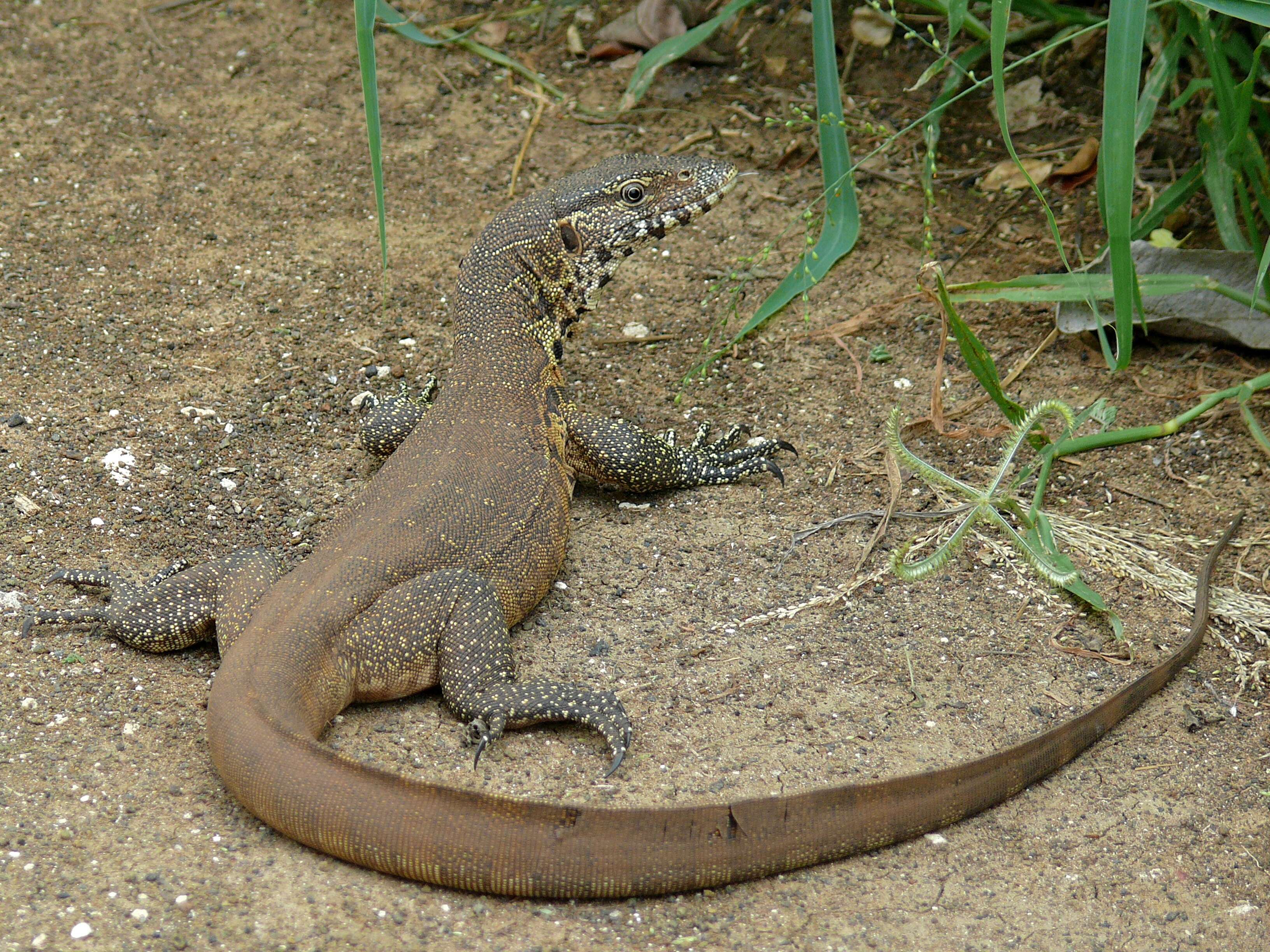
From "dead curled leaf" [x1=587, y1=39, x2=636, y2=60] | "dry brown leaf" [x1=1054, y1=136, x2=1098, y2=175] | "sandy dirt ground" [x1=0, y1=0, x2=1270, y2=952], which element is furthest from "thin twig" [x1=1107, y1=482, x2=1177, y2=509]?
"dead curled leaf" [x1=587, y1=39, x2=636, y2=60]

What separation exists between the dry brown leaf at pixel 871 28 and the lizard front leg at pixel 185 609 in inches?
213

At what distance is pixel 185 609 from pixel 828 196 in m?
3.44

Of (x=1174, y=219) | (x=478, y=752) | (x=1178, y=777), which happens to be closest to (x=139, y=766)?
(x=478, y=752)

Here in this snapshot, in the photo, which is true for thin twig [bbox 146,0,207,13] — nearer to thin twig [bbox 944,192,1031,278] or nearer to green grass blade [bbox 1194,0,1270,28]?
thin twig [bbox 944,192,1031,278]

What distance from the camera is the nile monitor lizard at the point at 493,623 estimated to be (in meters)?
3.46

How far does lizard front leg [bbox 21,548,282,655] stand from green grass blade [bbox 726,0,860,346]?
248 centimetres

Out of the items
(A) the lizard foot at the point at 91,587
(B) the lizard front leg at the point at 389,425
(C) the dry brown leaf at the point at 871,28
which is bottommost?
(B) the lizard front leg at the point at 389,425

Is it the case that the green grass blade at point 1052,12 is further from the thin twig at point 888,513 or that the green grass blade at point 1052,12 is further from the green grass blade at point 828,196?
the thin twig at point 888,513

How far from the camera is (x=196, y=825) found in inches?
145

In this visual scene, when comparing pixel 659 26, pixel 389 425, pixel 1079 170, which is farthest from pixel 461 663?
pixel 659 26

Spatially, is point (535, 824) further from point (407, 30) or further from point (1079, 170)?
point (407, 30)

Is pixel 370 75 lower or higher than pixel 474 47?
higher

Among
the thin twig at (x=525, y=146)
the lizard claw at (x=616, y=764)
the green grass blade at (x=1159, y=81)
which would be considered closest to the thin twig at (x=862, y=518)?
the lizard claw at (x=616, y=764)

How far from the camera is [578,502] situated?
5656mm
